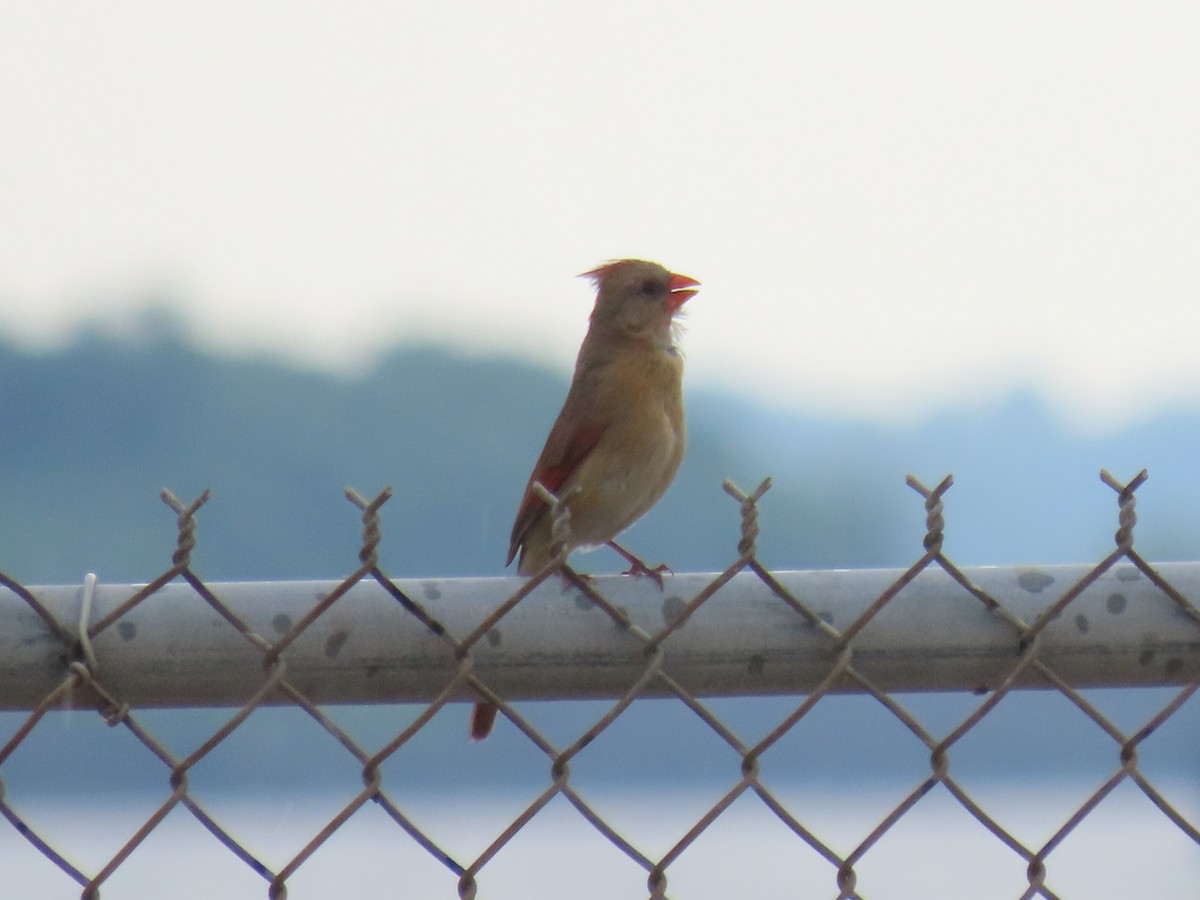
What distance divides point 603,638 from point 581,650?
3 cm

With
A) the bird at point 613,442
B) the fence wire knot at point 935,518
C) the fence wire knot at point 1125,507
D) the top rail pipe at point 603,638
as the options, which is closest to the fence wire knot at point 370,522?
the top rail pipe at point 603,638

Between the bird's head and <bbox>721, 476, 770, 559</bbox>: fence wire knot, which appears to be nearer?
<bbox>721, 476, 770, 559</bbox>: fence wire knot

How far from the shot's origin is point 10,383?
6926 mm

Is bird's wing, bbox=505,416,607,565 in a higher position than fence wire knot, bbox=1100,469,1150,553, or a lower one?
lower

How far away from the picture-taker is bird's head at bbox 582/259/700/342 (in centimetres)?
466

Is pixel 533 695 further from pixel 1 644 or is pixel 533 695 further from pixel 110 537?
pixel 110 537

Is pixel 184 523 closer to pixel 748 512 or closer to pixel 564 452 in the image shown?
pixel 748 512

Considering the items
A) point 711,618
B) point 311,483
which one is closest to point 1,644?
point 711,618

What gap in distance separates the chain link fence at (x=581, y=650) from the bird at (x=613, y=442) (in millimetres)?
1920

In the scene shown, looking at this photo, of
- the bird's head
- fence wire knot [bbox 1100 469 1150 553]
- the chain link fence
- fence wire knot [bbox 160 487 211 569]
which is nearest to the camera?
fence wire knot [bbox 160 487 211 569]

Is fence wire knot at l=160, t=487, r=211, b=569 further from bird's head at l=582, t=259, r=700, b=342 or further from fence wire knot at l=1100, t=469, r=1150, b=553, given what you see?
bird's head at l=582, t=259, r=700, b=342

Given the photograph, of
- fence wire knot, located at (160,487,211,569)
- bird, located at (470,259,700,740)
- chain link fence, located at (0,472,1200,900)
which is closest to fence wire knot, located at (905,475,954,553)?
chain link fence, located at (0,472,1200,900)

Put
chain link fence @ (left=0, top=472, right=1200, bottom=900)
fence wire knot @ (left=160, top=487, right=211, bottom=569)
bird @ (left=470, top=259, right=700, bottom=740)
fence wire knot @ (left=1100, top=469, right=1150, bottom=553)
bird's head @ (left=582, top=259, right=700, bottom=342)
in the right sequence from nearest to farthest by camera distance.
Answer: fence wire knot @ (left=160, top=487, right=211, bottom=569) → chain link fence @ (left=0, top=472, right=1200, bottom=900) → fence wire knot @ (left=1100, top=469, right=1150, bottom=553) → bird @ (left=470, top=259, right=700, bottom=740) → bird's head @ (left=582, top=259, right=700, bottom=342)

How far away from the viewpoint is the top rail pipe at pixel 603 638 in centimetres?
184
